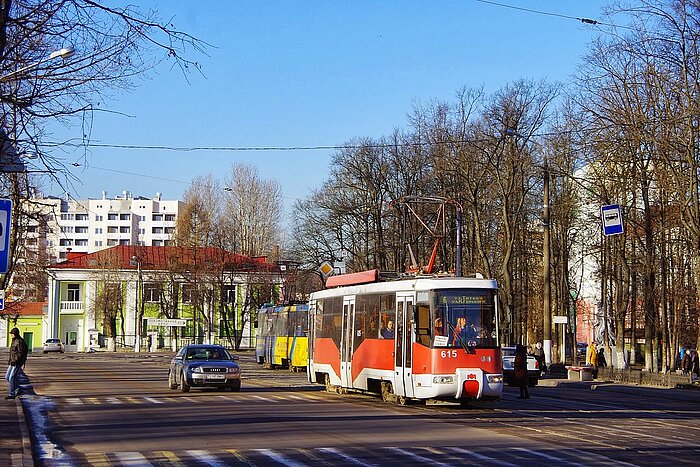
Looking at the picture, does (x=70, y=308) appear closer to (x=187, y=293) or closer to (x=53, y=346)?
(x=53, y=346)

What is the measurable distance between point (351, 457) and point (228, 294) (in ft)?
251

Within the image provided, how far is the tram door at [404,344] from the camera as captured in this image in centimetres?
2286

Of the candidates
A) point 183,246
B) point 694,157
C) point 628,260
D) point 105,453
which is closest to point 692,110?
point 694,157

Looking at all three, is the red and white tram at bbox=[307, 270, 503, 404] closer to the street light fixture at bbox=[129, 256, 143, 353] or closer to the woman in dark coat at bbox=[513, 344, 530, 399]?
the woman in dark coat at bbox=[513, 344, 530, 399]

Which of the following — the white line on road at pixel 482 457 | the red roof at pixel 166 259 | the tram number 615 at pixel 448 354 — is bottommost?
the white line on road at pixel 482 457

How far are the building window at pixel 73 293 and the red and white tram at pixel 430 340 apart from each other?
73.3m

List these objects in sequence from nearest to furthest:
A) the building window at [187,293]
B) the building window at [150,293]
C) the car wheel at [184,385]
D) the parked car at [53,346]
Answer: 1. the car wheel at [184,385]
2. the building window at [187,293]
3. the parked car at [53,346]
4. the building window at [150,293]

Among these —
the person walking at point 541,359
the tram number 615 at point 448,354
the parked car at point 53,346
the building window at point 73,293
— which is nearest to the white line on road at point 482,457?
the tram number 615 at point 448,354

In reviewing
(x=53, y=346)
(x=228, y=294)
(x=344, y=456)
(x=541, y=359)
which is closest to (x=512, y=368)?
(x=541, y=359)

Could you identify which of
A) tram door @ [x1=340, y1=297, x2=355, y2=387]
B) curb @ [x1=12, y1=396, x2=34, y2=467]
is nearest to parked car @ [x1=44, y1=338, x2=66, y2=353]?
tram door @ [x1=340, y1=297, x2=355, y2=387]

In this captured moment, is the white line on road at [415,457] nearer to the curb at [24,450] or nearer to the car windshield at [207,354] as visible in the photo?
the curb at [24,450]

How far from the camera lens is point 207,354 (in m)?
30.7

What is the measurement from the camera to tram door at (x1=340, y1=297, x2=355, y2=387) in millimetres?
27031

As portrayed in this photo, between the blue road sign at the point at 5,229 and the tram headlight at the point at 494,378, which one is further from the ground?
the blue road sign at the point at 5,229
